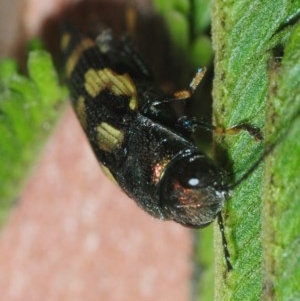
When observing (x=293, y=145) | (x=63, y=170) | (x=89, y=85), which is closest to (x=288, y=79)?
(x=293, y=145)

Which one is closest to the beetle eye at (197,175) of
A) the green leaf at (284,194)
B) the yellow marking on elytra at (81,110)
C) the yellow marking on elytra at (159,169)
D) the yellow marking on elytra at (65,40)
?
the yellow marking on elytra at (159,169)

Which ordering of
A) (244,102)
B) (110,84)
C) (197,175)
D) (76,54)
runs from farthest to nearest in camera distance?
(76,54) → (110,84) → (197,175) → (244,102)

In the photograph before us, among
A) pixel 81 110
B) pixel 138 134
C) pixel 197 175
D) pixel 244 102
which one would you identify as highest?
pixel 244 102

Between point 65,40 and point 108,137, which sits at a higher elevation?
point 65,40

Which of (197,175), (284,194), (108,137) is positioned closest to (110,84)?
(108,137)

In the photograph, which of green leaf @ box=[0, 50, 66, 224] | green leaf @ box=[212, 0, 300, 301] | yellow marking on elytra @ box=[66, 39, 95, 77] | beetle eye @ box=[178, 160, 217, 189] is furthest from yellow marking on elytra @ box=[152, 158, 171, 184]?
yellow marking on elytra @ box=[66, 39, 95, 77]

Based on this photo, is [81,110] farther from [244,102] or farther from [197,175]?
[244,102]

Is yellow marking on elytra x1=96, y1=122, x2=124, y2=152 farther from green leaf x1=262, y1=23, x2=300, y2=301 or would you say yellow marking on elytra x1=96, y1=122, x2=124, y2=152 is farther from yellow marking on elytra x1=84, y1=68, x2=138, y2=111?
green leaf x1=262, y1=23, x2=300, y2=301

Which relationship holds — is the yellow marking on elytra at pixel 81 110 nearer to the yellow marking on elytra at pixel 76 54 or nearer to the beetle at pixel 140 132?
the beetle at pixel 140 132
